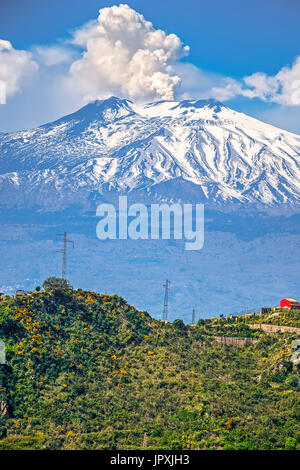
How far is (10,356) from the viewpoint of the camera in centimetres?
6256

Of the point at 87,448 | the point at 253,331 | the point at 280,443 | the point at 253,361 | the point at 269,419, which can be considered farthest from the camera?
the point at 253,331

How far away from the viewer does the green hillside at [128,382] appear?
56.8 metres

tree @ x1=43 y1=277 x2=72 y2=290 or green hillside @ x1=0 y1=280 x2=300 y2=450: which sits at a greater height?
tree @ x1=43 y1=277 x2=72 y2=290

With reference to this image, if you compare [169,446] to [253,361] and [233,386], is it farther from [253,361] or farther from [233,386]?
[253,361]

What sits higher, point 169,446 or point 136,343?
point 136,343

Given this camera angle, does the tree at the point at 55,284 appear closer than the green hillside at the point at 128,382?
No

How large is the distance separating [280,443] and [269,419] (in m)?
3.90

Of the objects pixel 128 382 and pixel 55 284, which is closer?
pixel 128 382

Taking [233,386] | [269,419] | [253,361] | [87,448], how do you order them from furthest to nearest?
[253,361] < [233,386] < [269,419] < [87,448]

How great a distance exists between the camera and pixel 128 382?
64750 mm

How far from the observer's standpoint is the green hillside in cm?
5681

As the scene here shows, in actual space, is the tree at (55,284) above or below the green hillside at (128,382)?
above

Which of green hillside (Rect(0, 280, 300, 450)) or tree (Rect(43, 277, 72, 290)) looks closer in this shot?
green hillside (Rect(0, 280, 300, 450))

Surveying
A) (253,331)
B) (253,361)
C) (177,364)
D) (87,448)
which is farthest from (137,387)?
(253,331)
